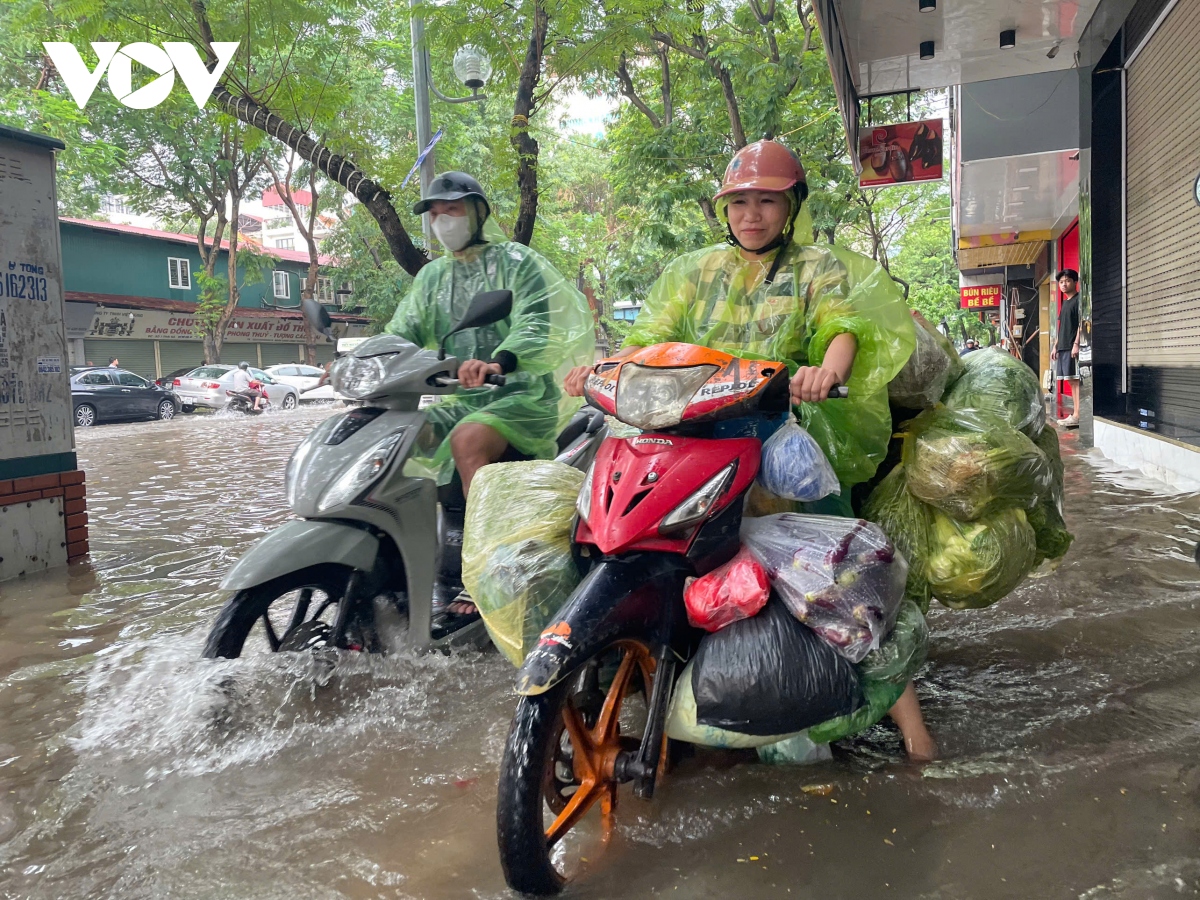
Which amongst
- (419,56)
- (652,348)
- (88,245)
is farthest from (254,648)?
(88,245)

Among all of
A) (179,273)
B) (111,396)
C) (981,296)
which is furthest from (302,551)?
(981,296)

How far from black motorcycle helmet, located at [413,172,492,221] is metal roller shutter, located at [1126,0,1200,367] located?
550cm

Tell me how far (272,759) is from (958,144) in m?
11.8

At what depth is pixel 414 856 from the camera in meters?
2.12

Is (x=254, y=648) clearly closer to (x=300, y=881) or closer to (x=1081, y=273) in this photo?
(x=300, y=881)

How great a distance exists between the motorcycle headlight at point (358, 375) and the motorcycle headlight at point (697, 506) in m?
1.39

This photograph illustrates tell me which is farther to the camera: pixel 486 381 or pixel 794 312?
pixel 486 381

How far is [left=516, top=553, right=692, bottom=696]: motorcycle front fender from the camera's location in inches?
73.8

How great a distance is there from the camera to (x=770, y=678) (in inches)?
78.4

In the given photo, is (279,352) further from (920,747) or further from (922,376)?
(920,747)

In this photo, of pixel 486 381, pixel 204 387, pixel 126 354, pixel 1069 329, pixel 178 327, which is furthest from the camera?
pixel 178 327

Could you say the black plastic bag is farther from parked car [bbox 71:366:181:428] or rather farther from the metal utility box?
parked car [bbox 71:366:181:428]

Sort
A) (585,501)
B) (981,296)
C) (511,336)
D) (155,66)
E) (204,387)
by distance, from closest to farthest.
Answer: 1. (585,501)
2. (511,336)
3. (155,66)
4. (204,387)
5. (981,296)

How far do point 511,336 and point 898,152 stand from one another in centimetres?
922
